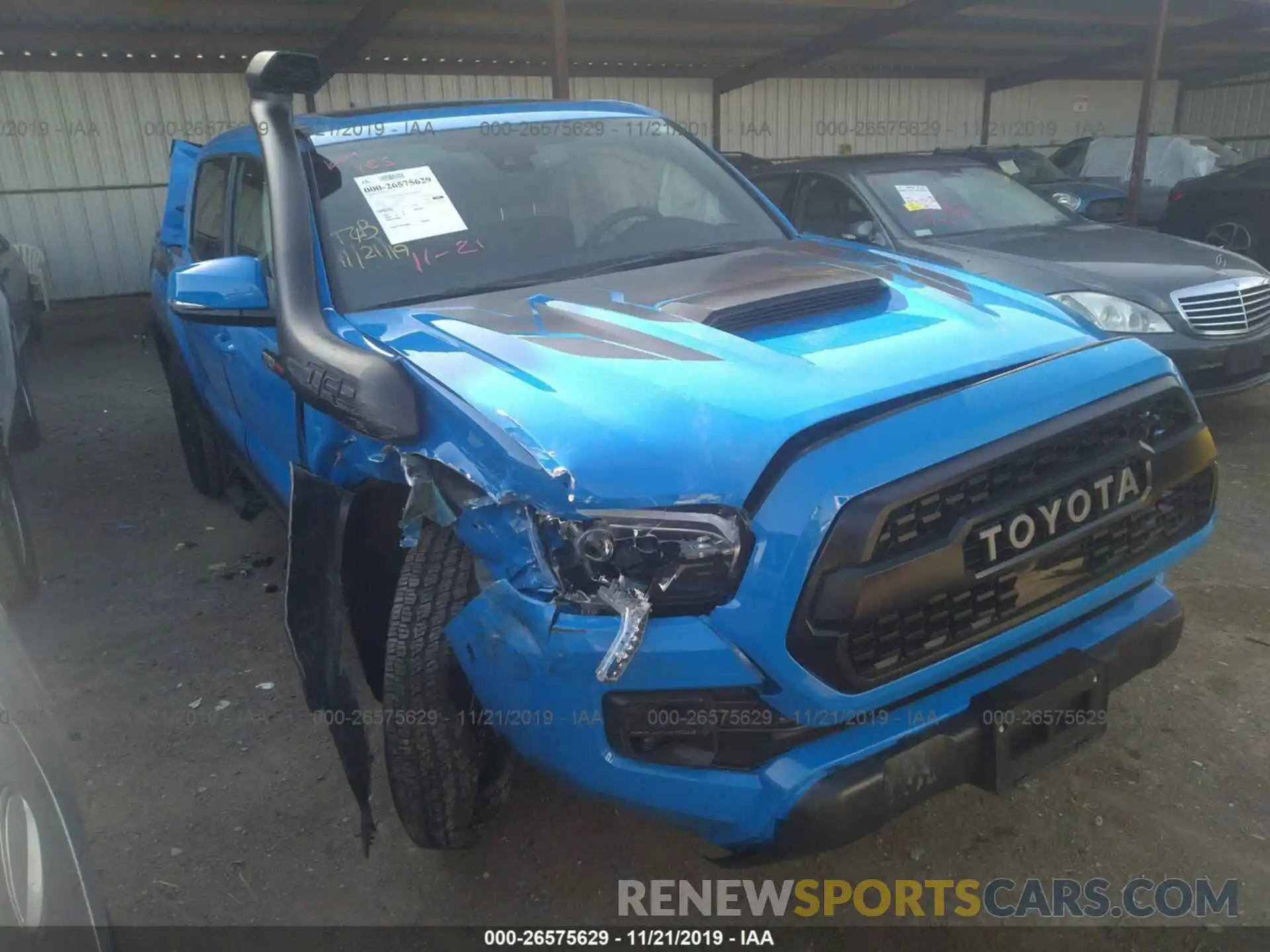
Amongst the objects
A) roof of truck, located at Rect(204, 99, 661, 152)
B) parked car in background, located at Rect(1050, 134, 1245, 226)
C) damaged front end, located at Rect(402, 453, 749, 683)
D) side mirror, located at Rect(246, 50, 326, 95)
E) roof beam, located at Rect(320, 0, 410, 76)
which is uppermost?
roof beam, located at Rect(320, 0, 410, 76)

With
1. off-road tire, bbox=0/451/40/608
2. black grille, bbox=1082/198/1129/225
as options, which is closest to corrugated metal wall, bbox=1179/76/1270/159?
black grille, bbox=1082/198/1129/225

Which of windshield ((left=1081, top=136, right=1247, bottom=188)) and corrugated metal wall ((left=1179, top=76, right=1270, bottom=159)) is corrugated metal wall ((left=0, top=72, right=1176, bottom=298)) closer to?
windshield ((left=1081, top=136, right=1247, bottom=188))

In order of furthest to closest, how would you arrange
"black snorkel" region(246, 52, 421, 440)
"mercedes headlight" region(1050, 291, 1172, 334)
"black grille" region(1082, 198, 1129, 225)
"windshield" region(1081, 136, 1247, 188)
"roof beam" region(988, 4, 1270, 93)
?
"roof beam" region(988, 4, 1270, 93), "windshield" region(1081, 136, 1247, 188), "black grille" region(1082, 198, 1129, 225), "mercedes headlight" region(1050, 291, 1172, 334), "black snorkel" region(246, 52, 421, 440)

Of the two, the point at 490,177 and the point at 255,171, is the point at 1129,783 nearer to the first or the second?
the point at 490,177

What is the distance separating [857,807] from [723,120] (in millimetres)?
13964

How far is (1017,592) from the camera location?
180 centimetres

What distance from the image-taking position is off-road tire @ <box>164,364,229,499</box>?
15.3ft

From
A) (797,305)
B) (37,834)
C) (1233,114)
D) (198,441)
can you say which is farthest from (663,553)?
(1233,114)

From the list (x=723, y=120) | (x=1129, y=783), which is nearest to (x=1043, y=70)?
(x=723, y=120)

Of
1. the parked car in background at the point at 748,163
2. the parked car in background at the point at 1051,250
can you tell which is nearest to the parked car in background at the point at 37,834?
the parked car in background at the point at 1051,250

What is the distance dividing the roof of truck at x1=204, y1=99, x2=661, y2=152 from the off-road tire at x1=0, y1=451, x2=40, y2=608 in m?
1.74

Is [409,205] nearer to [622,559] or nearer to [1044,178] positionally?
[622,559]

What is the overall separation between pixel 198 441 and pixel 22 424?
170cm

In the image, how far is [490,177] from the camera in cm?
287
